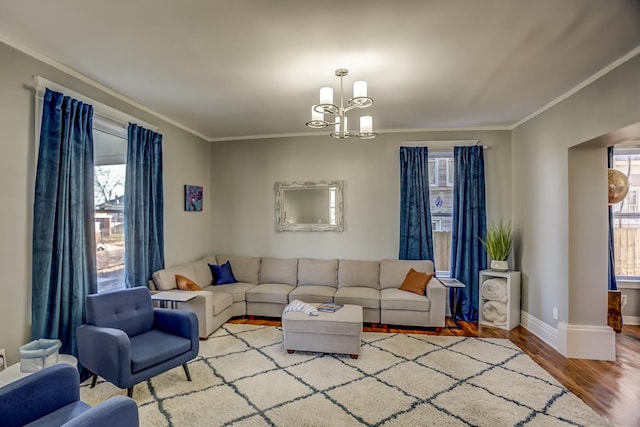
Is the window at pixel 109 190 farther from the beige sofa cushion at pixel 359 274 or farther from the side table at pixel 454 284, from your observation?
the side table at pixel 454 284

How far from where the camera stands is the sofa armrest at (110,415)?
141 cm

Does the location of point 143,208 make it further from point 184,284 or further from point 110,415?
point 110,415

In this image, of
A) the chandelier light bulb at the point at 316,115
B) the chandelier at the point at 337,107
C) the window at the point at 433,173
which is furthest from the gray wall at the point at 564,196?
the chandelier light bulb at the point at 316,115

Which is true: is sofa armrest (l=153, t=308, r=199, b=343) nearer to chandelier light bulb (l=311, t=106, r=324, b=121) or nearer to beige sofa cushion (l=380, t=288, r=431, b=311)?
chandelier light bulb (l=311, t=106, r=324, b=121)

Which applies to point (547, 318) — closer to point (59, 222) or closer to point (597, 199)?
point (597, 199)

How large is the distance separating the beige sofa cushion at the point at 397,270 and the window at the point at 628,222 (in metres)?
2.72

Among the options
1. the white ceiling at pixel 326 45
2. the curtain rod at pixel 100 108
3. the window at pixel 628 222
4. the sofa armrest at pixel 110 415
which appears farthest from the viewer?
the window at pixel 628 222

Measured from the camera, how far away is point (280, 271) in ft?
16.0

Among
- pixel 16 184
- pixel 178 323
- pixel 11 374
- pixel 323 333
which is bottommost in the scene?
pixel 323 333

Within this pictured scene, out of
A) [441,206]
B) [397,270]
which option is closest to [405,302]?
[397,270]

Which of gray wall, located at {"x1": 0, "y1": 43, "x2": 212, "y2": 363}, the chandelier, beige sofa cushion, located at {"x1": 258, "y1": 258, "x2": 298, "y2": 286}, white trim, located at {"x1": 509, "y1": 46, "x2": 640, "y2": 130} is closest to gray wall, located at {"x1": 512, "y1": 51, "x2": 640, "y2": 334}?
white trim, located at {"x1": 509, "y1": 46, "x2": 640, "y2": 130}

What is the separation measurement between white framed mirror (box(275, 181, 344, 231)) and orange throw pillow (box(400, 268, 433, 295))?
1.26m

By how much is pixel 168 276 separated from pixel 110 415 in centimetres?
259

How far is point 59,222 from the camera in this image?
2689mm
